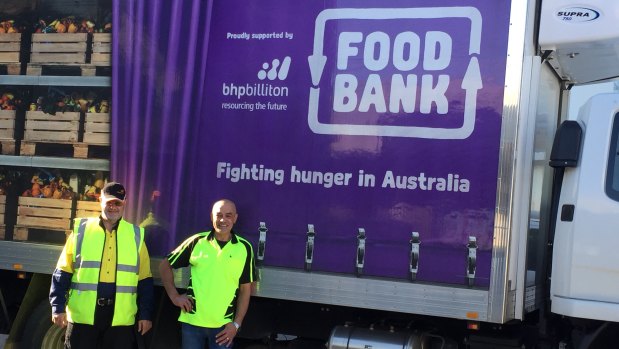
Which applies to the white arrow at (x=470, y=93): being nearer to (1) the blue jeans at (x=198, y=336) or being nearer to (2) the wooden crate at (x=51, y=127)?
(1) the blue jeans at (x=198, y=336)

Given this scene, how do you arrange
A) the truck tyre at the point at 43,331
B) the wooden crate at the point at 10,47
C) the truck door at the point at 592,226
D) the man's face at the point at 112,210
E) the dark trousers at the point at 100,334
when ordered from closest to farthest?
the truck door at the point at 592,226 < the dark trousers at the point at 100,334 < the man's face at the point at 112,210 < the truck tyre at the point at 43,331 < the wooden crate at the point at 10,47

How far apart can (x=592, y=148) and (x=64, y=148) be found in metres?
3.76

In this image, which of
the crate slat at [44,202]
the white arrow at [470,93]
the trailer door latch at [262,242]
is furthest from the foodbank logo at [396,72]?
the crate slat at [44,202]

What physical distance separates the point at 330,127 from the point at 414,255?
102cm

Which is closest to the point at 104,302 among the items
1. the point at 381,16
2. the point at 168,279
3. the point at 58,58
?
the point at 168,279

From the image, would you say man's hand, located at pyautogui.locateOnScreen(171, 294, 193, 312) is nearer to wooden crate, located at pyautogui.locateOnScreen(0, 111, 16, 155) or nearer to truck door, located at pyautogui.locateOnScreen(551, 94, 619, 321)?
wooden crate, located at pyautogui.locateOnScreen(0, 111, 16, 155)

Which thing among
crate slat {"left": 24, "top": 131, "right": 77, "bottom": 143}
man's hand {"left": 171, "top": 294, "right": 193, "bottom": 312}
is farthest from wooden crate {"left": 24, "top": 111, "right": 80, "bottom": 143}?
man's hand {"left": 171, "top": 294, "right": 193, "bottom": 312}

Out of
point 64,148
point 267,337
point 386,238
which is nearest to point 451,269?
point 386,238

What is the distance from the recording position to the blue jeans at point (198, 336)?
5.04 m

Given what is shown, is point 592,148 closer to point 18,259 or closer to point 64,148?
point 64,148

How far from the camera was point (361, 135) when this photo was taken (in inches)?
198

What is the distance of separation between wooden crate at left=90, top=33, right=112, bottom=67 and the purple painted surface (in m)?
0.11

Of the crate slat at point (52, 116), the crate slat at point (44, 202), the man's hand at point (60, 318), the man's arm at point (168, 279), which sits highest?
the crate slat at point (52, 116)

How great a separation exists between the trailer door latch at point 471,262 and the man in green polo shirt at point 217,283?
1.42 metres
